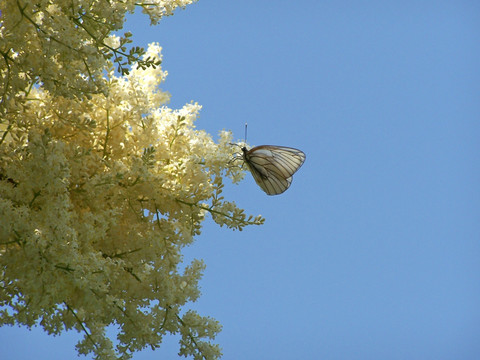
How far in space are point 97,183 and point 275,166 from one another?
2.94 feet

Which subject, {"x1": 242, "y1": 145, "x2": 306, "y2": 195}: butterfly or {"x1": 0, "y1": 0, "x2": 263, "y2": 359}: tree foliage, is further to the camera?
{"x1": 242, "y1": 145, "x2": 306, "y2": 195}: butterfly

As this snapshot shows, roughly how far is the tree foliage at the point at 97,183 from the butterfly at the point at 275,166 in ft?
0.98

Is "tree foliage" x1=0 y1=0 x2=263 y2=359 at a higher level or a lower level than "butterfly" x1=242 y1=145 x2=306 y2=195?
lower

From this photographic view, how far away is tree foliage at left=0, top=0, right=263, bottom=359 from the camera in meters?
1.75

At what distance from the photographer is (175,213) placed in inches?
84.0

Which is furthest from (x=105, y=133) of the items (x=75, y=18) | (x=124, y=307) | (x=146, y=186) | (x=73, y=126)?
(x=124, y=307)

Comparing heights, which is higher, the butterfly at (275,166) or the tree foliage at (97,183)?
the butterfly at (275,166)

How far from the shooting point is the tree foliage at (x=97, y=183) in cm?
175

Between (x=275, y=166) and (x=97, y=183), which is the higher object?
(x=275, y=166)

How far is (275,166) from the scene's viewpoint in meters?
2.61

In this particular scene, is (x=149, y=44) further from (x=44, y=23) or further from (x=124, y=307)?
(x=124, y=307)

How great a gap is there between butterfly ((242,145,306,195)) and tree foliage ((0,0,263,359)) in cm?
30

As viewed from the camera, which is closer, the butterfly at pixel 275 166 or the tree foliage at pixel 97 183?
the tree foliage at pixel 97 183

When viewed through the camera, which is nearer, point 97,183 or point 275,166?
point 97,183
